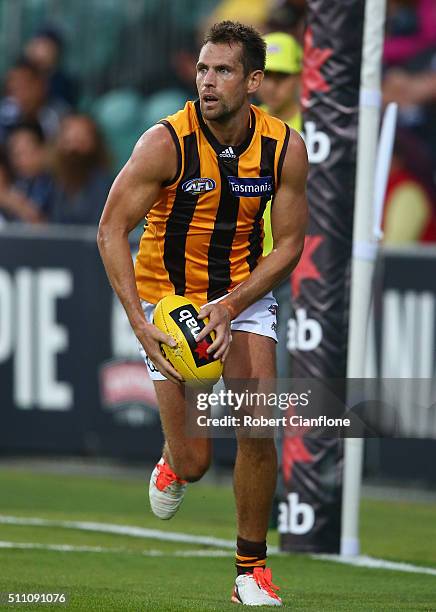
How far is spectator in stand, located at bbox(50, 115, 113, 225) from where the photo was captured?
13.5 metres

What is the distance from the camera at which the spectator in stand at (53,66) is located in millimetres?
14852

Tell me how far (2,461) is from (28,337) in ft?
4.50

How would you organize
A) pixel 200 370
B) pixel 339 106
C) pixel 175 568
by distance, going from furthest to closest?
pixel 339 106
pixel 175 568
pixel 200 370

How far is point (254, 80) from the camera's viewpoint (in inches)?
241

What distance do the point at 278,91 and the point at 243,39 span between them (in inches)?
112

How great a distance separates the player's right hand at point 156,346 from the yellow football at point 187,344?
28mm

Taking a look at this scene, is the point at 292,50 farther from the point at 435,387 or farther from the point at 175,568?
the point at 175,568

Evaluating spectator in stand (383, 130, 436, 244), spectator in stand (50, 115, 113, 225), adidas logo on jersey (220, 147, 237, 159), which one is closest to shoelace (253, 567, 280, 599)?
adidas logo on jersey (220, 147, 237, 159)

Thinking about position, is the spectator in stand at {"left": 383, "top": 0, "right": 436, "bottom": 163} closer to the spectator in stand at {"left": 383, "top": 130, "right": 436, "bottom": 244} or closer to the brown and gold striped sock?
the spectator in stand at {"left": 383, "top": 130, "right": 436, "bottom": 244}

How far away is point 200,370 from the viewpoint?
5918 millimetres

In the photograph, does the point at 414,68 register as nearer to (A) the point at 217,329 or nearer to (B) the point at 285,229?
(B) the point at 285,229

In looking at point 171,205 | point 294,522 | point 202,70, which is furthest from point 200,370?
point 294,522

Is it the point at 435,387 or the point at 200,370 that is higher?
the point at 200,370

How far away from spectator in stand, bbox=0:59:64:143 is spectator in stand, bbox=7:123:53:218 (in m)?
0.12
